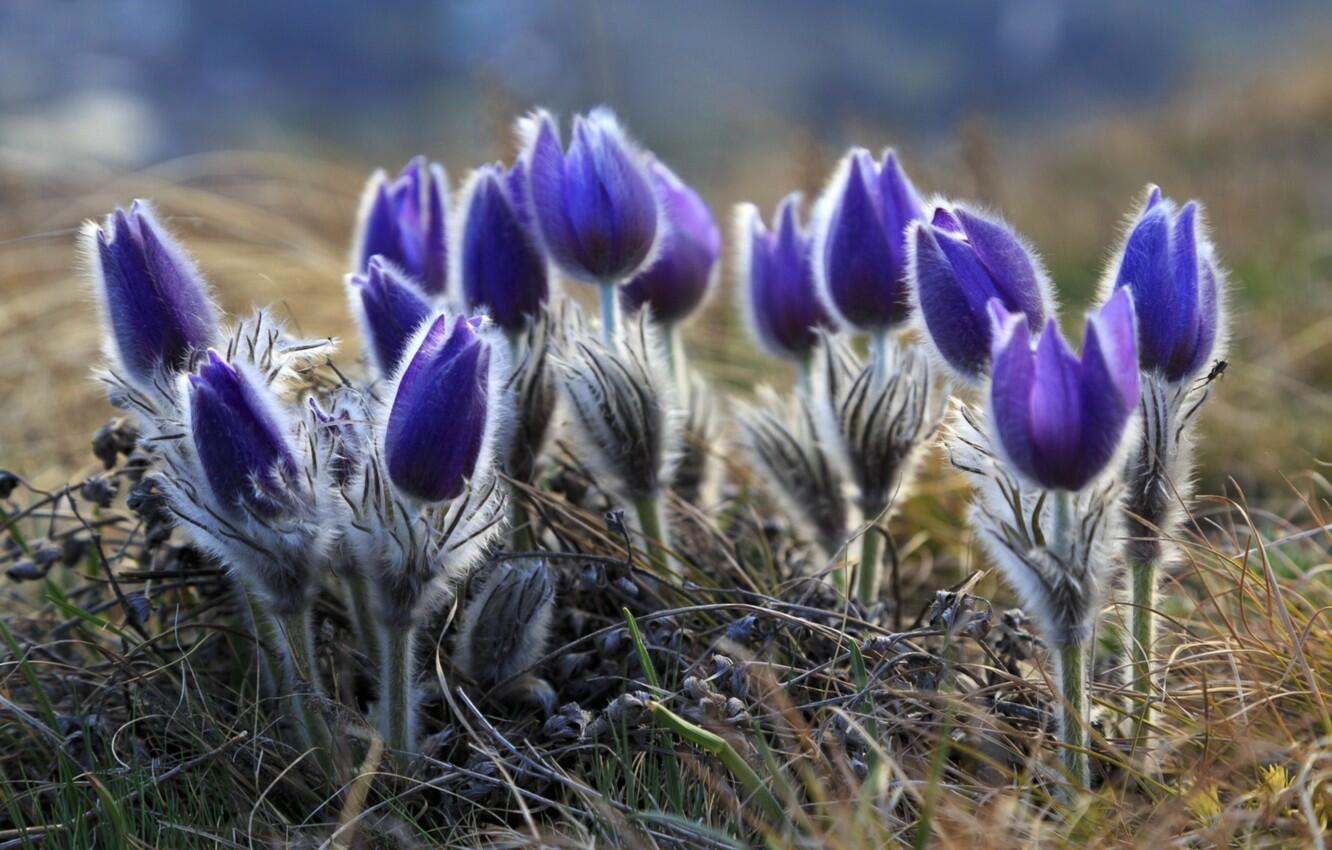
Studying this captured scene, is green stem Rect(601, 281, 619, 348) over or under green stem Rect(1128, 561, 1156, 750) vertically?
over

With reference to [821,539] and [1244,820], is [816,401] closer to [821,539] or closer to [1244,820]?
[821,539]

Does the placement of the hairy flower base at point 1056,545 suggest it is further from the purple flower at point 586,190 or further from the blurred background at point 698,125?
the blurred background at point 698,125

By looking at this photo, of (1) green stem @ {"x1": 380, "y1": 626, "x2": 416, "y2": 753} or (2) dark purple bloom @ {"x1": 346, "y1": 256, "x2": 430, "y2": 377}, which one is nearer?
(1) green stem @ {"x1": 380, "y1": 626, "x2": 416, "y2": 753}

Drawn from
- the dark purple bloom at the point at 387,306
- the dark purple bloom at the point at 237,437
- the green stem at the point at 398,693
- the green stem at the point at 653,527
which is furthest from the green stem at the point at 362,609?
the green stem at the point at 653,527

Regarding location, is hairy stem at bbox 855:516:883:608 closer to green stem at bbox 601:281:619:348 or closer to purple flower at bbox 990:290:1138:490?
green stem at bbox 601:281:619:348

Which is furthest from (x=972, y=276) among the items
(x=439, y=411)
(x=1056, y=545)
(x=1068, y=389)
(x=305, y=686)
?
(x=305, y=686)

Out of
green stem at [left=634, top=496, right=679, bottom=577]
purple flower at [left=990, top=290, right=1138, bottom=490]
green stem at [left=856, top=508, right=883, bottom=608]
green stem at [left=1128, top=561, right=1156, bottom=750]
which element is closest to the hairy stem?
green stem at [left=856, top=508, right=883, bottom=608]

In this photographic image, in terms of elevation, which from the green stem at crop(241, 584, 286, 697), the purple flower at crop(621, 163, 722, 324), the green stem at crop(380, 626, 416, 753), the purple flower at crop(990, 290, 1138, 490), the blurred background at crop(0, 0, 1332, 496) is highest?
the blurred background at crop(0, 0, 1332, 496)
